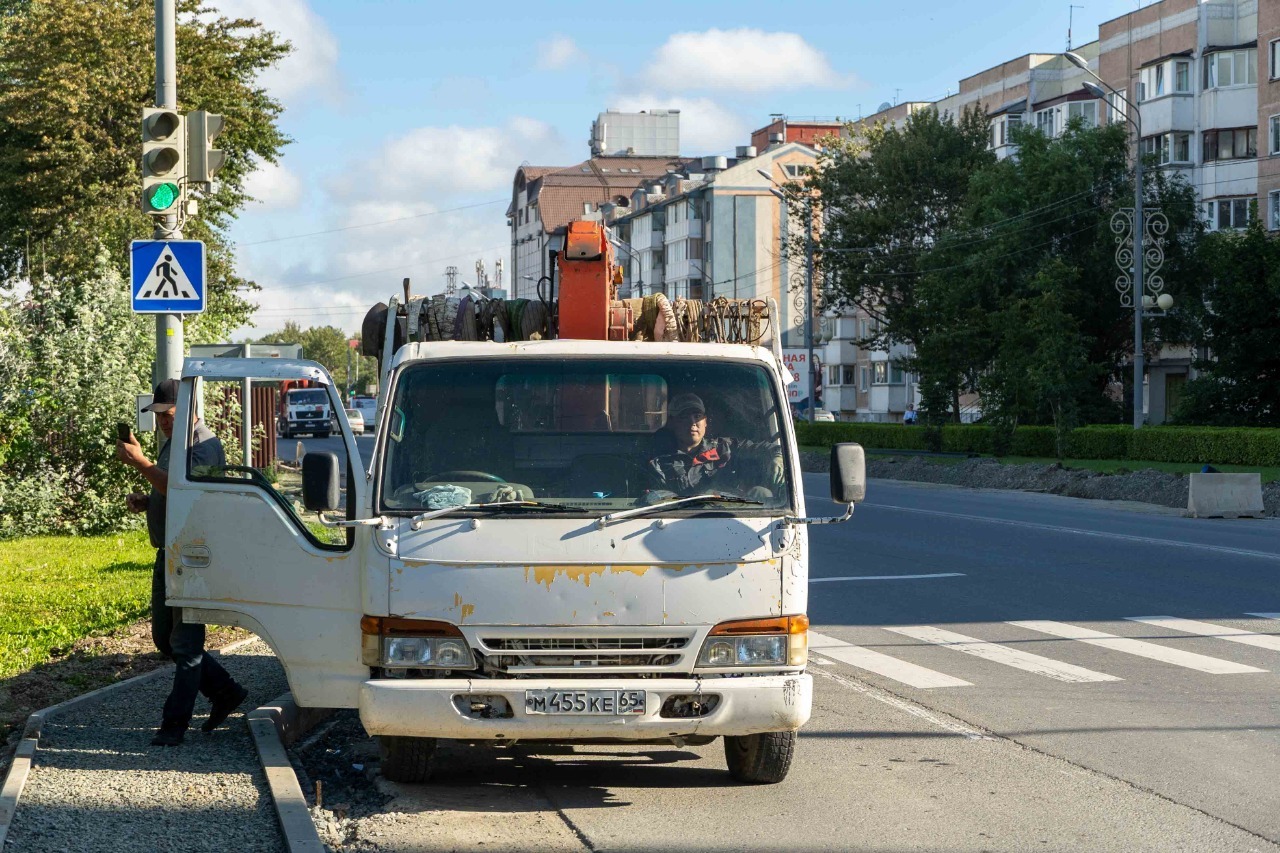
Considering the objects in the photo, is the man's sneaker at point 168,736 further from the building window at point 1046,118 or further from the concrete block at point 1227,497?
the building window at point 1046,118

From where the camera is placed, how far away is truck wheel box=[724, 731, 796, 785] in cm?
707

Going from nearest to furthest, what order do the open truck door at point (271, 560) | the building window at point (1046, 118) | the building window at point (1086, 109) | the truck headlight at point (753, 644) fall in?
1. the truck headlight at point (753, 644)
2. the open truck door at point (271, 560)
3. the building window at point (1086, 109)
4. the building window at point (1046, 118)

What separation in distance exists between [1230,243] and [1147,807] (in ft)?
131

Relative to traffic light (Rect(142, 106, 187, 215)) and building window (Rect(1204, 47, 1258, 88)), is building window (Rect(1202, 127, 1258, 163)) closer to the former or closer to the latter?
building window (Rect(1204, 47, 1258, 88))

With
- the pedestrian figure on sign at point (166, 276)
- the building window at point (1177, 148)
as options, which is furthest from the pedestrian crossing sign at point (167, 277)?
the building window at point (1177, 148)

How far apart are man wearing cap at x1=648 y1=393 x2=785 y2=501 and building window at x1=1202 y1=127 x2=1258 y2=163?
56.6m

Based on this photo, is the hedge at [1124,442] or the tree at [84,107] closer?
the tree at [84,107]

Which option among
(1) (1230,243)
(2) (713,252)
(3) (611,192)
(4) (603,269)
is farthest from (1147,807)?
(3) (611,192)

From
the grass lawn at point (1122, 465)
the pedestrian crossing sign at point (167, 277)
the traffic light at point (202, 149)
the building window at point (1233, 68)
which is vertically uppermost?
the building window at point (1233, 68)

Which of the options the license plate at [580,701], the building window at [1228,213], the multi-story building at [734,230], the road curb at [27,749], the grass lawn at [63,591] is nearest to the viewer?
the road curb at [27,749]

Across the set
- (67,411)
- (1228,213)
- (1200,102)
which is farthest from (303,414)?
(67,411)

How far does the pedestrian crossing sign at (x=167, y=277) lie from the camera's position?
461 inches

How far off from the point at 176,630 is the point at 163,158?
5358mm

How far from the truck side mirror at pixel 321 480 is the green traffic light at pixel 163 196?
5.98m
